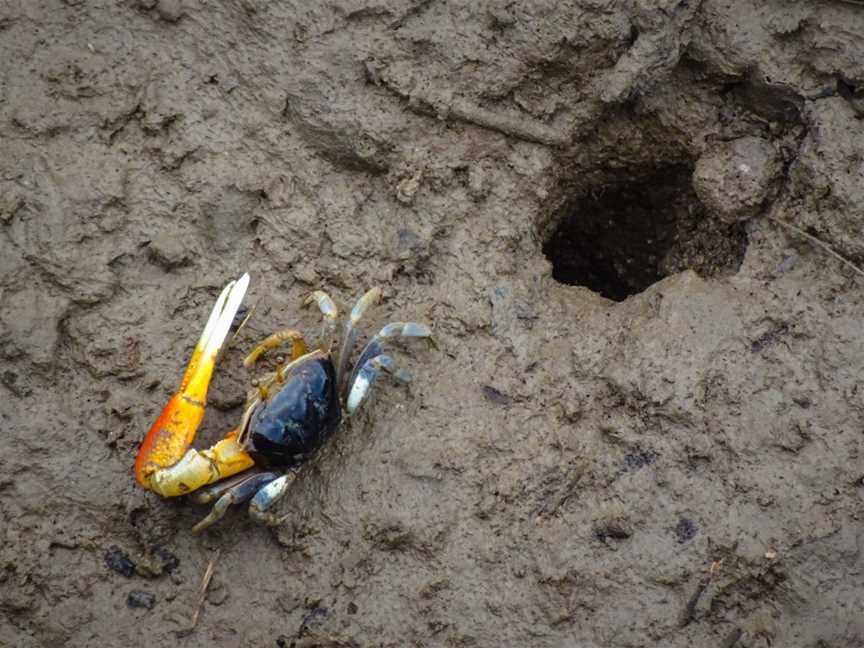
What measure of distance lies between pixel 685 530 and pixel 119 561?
1855mm

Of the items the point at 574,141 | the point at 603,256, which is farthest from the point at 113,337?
the point at 603,256

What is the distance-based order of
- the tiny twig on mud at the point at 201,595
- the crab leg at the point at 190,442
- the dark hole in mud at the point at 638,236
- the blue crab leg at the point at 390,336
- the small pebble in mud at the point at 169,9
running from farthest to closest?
the dark hole in mud at the point at 638,236 → the small pebble in mud at the point at 169,9 → the blue crab leg at the point at 390,336 → the tiny twig on mud at the point at 201,595 → the crab leg at the point at 190,442

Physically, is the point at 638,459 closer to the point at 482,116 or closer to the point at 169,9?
the point at 482,116

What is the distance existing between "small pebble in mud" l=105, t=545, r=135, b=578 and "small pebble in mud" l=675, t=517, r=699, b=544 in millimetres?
1789

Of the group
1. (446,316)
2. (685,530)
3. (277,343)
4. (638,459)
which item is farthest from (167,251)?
(685,530)

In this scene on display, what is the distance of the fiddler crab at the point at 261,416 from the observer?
3410 millimetres

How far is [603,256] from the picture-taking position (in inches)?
188

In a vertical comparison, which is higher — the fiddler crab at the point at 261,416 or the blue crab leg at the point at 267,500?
the fiddler crab at the point at 261,416

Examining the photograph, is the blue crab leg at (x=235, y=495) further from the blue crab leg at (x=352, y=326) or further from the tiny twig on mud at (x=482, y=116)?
the tiny twig on mud at (x=482, y=116)

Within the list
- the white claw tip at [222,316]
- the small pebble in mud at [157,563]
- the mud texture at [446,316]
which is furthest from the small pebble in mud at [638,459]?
the small pebble in mud at [157,563]

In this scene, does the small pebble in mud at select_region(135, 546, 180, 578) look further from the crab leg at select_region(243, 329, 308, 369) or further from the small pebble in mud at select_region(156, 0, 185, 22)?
the small pebble in mud at select_region(156, 0, 185, 22)

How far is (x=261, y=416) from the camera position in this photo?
350 centimetres

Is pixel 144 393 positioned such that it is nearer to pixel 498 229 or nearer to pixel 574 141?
pixel 498 229

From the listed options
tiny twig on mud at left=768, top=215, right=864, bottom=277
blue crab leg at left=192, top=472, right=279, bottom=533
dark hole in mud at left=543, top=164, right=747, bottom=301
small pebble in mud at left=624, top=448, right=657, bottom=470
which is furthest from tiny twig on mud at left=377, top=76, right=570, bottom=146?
blue crab leg at left=192, top=472, right=279, bottom=533
